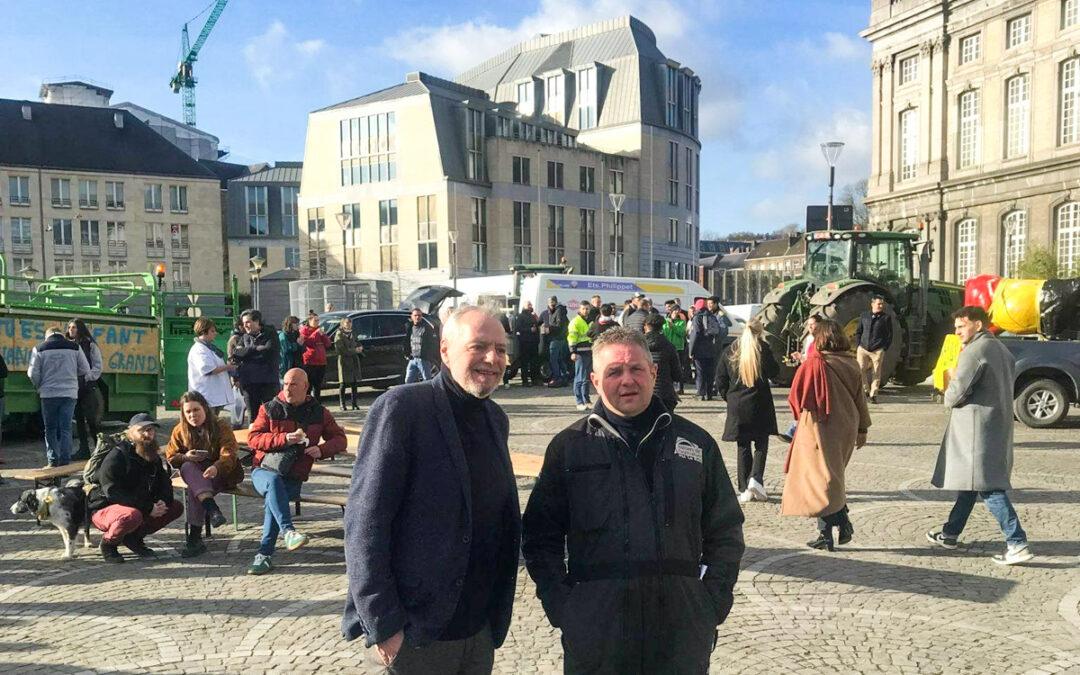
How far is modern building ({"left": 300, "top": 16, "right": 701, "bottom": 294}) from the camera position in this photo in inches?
2344

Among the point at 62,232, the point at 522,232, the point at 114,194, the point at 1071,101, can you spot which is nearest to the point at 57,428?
the point at 1071,101

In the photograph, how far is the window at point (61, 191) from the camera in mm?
69188

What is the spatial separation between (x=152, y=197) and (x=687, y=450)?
76323 mm

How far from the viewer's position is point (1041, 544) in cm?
729

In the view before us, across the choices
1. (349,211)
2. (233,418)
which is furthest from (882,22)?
(233,418)

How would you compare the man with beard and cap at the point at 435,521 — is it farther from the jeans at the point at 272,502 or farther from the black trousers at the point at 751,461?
the black trousers at the point at 751,461

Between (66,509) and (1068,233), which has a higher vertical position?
(1068,233)

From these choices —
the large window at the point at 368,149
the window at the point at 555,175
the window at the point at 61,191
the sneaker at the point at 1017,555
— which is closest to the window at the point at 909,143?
the window at the point at 555,175

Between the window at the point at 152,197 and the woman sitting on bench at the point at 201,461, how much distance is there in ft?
232

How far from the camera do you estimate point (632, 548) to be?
306cm

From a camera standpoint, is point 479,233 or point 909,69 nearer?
point 909,69

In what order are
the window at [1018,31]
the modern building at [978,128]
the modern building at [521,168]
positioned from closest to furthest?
the modern building at [978,128], the window at [1018,31], the modern building at [521,168]

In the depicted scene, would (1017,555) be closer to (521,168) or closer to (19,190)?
(521,168)

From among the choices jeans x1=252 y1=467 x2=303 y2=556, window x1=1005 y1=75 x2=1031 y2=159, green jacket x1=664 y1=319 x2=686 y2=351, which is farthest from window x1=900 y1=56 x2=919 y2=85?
jeans x1=252 y1=467 x2=303 y2=556
